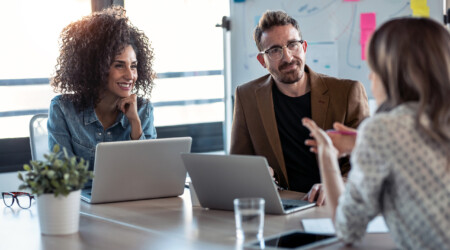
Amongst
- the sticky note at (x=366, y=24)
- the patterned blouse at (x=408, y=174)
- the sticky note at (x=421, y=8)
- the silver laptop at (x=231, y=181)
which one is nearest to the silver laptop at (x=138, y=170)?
the silver laptop at (x=231, y=181)

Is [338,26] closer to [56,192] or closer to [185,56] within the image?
[185,56]

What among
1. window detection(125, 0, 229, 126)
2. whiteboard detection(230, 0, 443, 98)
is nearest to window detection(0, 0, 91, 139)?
window detection(125, 0, 229, 126)

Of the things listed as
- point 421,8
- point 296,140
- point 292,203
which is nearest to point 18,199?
point 292,203

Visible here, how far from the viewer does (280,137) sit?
273cm

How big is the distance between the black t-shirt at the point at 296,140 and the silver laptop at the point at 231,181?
1.91ft

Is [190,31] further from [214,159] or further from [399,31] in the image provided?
[399,31]

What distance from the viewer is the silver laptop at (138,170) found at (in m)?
2.09

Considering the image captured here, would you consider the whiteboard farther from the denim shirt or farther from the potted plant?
the potted plant

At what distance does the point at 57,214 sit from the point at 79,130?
0.87 meters

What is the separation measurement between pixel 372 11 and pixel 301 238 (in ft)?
7.35

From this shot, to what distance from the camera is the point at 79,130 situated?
8.57 ft

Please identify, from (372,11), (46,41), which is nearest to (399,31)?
(372,11)

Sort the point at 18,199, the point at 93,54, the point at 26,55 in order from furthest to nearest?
1. the point at 26,55
2. the point at 93,54
3. the point at 18,199

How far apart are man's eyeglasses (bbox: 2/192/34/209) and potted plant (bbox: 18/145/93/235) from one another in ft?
1.55
